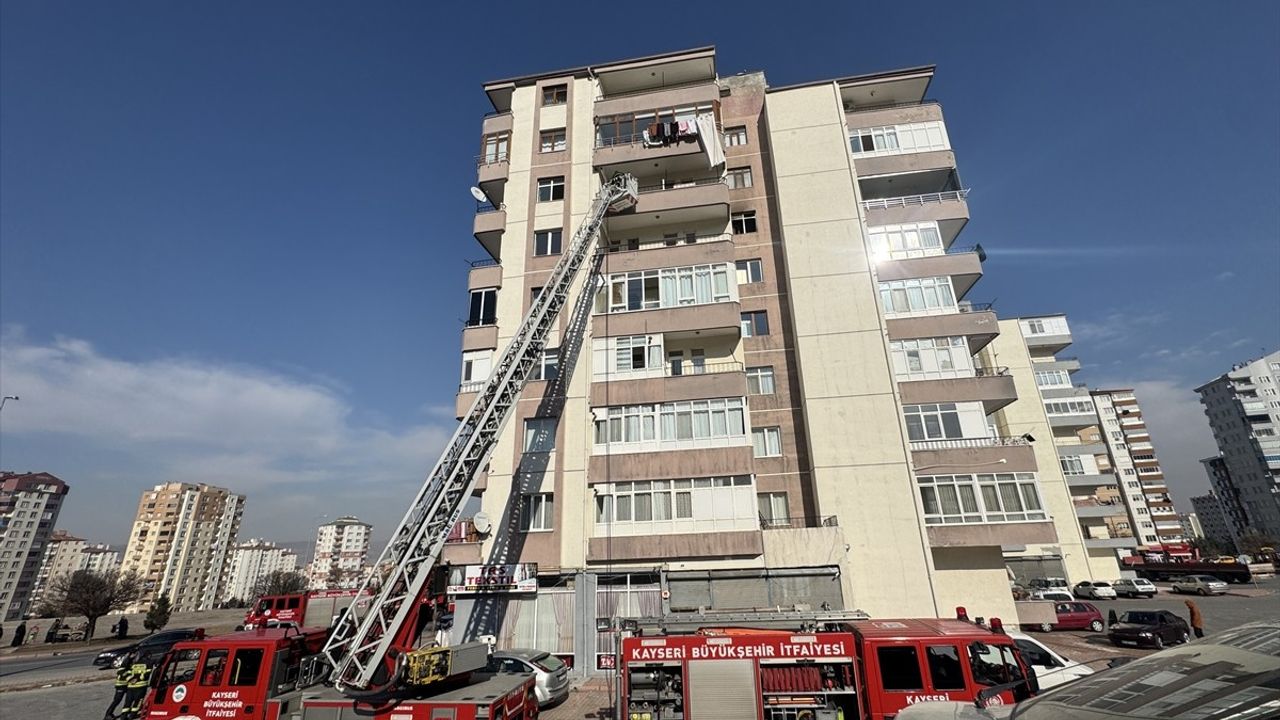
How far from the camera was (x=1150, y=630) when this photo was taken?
70.0 feet

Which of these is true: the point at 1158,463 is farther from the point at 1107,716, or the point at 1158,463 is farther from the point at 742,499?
the point at 1107,716

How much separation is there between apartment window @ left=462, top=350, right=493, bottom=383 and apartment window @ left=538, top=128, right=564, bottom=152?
41.0ft

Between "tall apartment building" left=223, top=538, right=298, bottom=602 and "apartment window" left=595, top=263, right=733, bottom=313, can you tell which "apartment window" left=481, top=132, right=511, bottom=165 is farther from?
"tall apartment building" left=223, top=538, right=298, bottom=602

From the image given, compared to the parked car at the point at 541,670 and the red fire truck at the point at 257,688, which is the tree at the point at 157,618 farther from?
the parked car at the point at 541,670

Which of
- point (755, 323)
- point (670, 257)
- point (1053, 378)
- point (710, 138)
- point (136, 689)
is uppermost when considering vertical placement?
point (710, 138)

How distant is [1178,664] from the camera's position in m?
4.38

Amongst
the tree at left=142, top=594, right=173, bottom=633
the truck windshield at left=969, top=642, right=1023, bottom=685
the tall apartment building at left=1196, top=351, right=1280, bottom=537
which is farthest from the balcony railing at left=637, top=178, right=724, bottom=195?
the tall apartment building at left=1196, top=351, right=1280, bottom=537

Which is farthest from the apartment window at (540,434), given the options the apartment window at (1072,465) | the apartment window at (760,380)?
the apartment window at (1072,465)

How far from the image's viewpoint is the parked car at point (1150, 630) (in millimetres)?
21141

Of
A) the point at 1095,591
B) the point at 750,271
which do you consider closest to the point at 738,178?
the point at 750,271

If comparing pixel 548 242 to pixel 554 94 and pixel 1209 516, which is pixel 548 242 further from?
pixel 1209 516

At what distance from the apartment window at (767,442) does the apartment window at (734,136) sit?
1745cm

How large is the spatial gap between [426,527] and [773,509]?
1508 cm

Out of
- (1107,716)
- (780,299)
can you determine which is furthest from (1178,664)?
(780,299)
